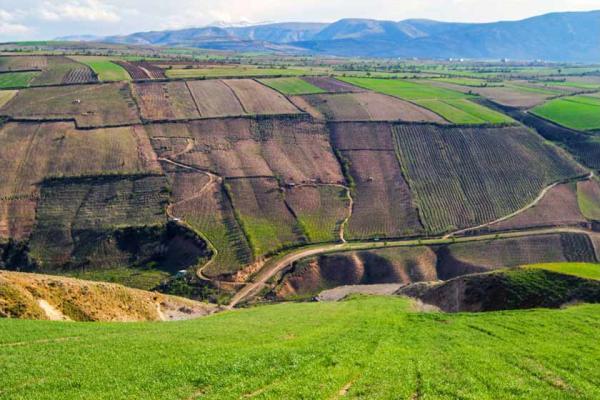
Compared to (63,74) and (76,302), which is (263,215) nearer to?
(76,302)

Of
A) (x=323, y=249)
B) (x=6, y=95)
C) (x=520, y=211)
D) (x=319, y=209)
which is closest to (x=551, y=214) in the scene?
(x=520, y=211)

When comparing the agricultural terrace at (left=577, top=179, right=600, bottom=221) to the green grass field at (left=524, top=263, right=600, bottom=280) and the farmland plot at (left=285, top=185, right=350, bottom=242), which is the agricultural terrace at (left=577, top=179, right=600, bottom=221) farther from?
the green grass field at (left=524, top=263, right=600, bottom=280)

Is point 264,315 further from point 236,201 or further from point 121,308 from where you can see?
point 236,201

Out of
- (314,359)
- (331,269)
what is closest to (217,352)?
(314,359)

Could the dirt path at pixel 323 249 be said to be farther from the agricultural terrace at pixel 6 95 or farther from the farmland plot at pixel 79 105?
the agricultural terrace at pixel 6 95

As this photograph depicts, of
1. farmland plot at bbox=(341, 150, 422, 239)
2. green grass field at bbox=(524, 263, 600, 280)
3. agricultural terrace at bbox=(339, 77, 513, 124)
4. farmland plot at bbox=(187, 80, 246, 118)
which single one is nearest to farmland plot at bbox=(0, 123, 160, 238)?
farmland plot at bbox=(187, 80, 246, 118)
